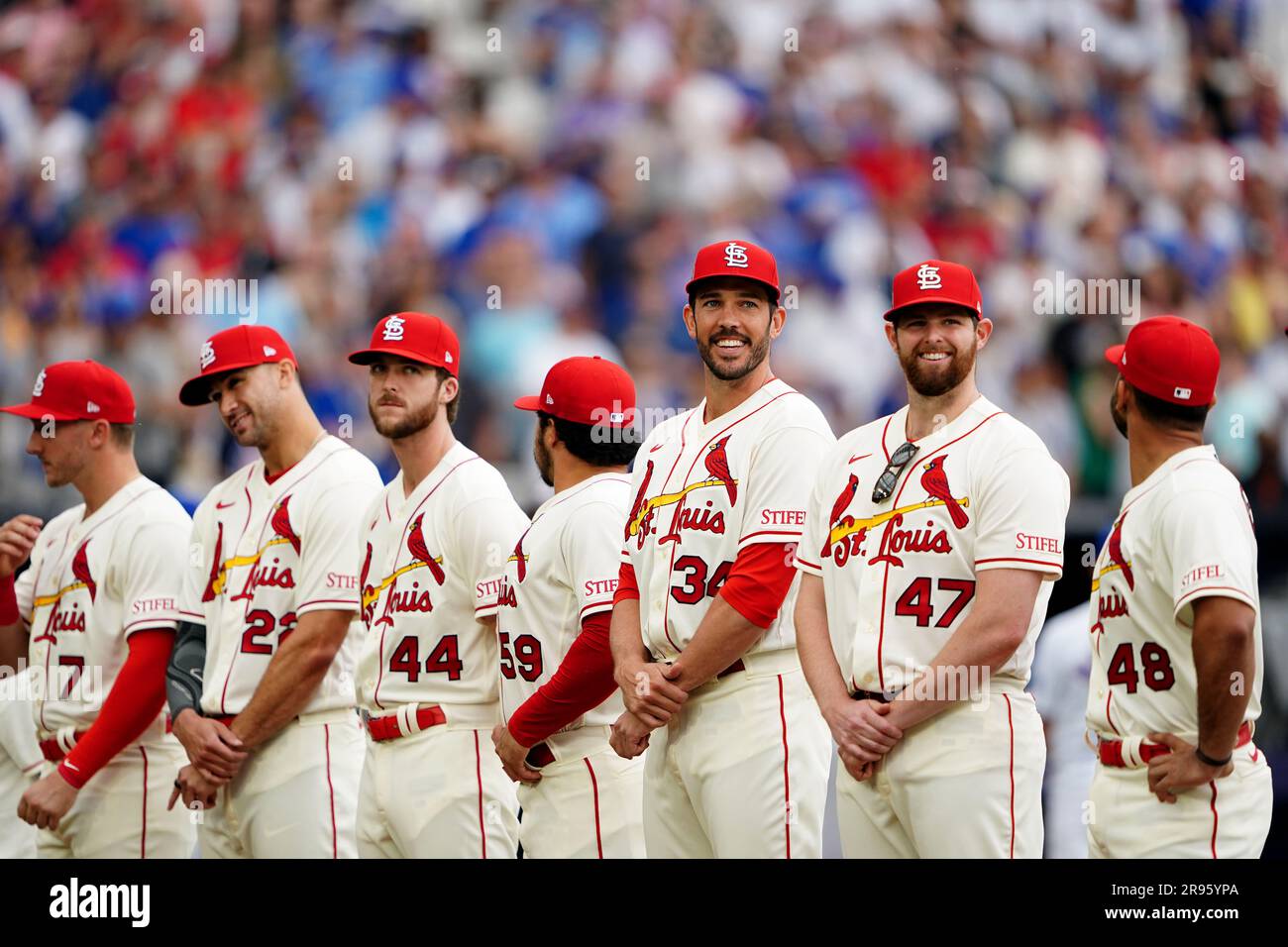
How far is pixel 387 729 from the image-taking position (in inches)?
171

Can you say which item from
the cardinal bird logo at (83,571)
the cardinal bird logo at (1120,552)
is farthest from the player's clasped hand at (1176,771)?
the cardinal bird logo at (83,571)

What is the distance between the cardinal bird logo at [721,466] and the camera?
13.0 feet

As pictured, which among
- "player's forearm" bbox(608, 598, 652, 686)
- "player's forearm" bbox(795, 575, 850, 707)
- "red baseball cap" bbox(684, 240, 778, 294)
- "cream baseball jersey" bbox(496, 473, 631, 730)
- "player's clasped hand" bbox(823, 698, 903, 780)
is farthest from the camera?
"cream baseball jersey" bbox(496, 473, 631, 730)

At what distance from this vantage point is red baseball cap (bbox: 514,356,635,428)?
425 cm

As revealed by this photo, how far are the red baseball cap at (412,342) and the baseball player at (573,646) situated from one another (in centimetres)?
40

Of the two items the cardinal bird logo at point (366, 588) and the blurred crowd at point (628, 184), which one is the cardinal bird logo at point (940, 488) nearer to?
the cardinal bird logo at point (366, 588)

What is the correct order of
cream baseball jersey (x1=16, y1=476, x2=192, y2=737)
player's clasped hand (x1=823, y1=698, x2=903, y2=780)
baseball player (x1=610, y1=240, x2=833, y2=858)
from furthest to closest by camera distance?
1. cream baseball jersey (x1=16, y1=476, x2=192, y2=737)
2. baseball player (x1=610, y1=240, x2=833, y2=858)
3. player's clasped hand (x1=823, y1=698, x2=903, y2=780)

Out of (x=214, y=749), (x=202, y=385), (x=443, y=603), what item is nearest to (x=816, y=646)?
(x=443, y=603)

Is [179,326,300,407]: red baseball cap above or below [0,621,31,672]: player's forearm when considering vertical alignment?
above

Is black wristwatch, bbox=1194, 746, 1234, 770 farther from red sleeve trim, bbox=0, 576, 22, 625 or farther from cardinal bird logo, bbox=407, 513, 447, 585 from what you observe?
red sleeve trim, bbox=0, 576, 22, 625

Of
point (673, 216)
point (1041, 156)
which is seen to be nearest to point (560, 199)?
point (673, 216)

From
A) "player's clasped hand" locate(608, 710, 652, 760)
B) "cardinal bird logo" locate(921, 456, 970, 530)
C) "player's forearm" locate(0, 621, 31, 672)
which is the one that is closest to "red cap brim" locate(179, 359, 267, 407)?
"player's forearm" locate(0, 621, 31, 672)
